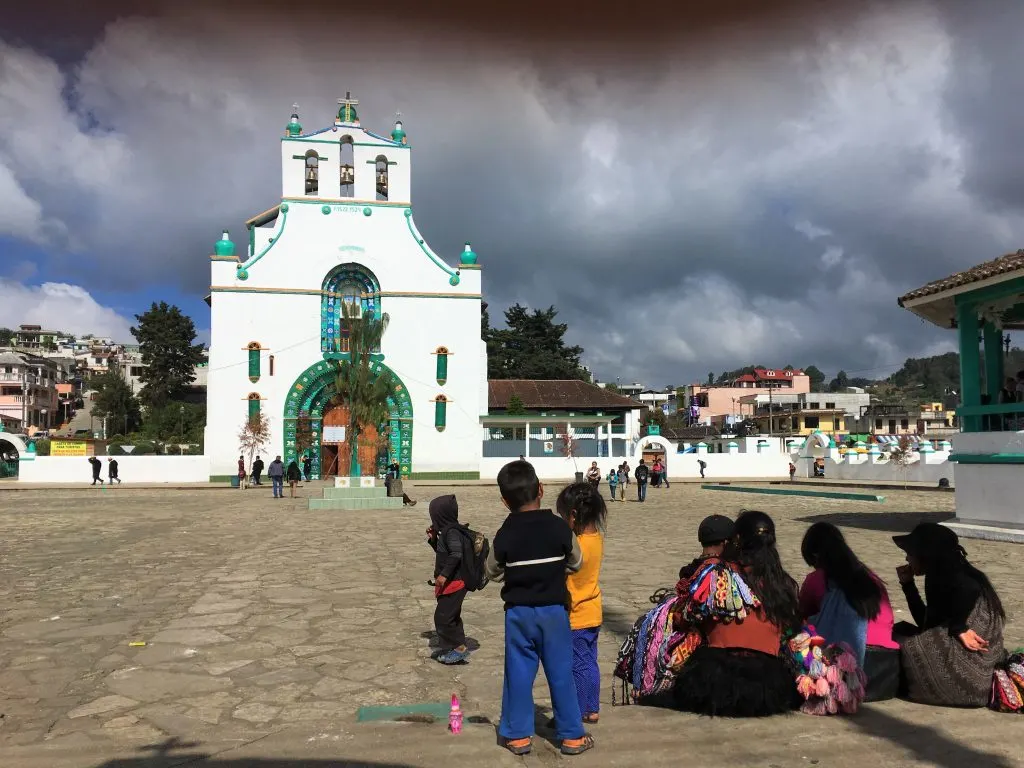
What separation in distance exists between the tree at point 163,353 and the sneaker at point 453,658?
222 ft

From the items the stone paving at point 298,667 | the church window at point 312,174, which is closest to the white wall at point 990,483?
the stone paving at point 298,667

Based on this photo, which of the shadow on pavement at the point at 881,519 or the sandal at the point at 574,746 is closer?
the sandal at the point at 574,746

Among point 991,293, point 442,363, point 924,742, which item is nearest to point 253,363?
point 442,363

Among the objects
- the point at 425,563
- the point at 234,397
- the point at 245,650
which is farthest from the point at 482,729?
the point at 234,397

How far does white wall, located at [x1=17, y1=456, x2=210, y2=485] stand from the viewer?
1286 inches

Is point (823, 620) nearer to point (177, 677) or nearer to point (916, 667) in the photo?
point (916, 667)

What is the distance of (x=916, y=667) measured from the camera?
4.41 metres

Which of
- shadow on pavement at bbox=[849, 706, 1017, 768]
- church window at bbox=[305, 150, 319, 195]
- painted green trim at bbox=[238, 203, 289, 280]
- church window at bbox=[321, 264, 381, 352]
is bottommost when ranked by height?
shadow on pavement at bbox=[849, 706, 1017, 768]

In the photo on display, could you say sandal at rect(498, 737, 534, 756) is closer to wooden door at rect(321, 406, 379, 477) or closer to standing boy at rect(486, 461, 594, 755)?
standing boy at rect(486, 461, 594, 755)

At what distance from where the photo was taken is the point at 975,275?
12.3 m

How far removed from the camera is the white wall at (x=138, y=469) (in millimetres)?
32656

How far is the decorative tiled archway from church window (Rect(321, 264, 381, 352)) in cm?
125

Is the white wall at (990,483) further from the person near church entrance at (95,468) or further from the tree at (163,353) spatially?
the tree at (163,353)

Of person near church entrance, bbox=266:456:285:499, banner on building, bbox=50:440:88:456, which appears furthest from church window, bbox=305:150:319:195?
person near church entrance, bbox=266:456:285:499
